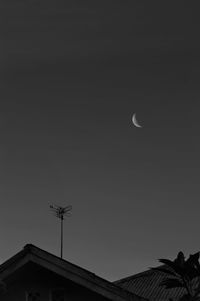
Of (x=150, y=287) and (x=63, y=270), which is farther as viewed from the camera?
(x=150, y=287)

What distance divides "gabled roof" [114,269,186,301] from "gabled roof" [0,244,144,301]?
704 centimetres

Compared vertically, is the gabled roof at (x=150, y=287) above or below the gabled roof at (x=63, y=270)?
above

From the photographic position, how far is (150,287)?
25.5 m

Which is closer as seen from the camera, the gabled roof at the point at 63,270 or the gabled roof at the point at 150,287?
the gabled roof at the point at 63,270

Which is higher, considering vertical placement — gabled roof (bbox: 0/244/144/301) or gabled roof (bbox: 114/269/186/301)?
gabled roof (bbox: 114/269/186/301)

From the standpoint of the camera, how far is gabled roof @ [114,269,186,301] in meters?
24.1

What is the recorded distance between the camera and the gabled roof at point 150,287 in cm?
2406

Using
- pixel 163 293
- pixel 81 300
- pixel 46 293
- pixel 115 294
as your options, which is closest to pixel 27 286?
pixel 46 293

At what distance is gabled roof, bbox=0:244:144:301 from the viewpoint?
631 inches

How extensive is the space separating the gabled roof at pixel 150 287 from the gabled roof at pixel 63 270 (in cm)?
704

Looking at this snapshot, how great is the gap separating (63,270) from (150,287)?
10.1 meters

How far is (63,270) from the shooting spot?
16.4 meters

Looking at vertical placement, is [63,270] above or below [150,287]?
below

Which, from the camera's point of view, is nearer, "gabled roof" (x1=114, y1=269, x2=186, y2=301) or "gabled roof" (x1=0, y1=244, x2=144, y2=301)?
"gabled roof" (x1=0, y1=244, x2=144, y2=301)
